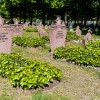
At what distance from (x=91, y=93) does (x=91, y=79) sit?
1.61 m

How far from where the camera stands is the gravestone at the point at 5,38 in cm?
1166

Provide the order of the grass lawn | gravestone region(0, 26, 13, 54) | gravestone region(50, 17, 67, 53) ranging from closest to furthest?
the grass lawn < gravestone region(0, 26, 13, 54) < gravestone region(50, 17, 67, 53)

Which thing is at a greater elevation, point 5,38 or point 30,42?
point 5,38

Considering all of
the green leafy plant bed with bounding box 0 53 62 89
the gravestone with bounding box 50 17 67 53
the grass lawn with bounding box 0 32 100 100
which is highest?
the gravestone with bounding box 50 17 67 53

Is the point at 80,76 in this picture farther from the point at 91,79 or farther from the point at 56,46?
the point at 56,46

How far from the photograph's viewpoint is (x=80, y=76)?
9.72 metres

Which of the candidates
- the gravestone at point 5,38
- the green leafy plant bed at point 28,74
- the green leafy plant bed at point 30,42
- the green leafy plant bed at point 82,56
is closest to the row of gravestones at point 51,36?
the gravestone at point 5,38

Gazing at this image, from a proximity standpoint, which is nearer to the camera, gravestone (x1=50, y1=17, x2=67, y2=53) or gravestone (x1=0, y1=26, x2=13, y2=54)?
gravestone (x1=0, y1=26, x2=13, y2=54)

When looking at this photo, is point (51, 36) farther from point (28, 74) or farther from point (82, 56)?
point (28, 74)

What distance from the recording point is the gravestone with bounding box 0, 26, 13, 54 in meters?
11.7

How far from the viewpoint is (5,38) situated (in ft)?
38.8

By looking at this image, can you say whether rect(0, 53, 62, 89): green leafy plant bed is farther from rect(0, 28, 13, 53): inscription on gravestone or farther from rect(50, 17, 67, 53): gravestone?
rect(50, 17, 67, 53): gravestone

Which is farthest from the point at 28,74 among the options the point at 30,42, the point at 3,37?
the point at 30,42

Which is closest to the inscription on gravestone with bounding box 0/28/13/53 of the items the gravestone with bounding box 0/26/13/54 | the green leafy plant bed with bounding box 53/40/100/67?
the gravestone with bounding box 0/26/13/54
